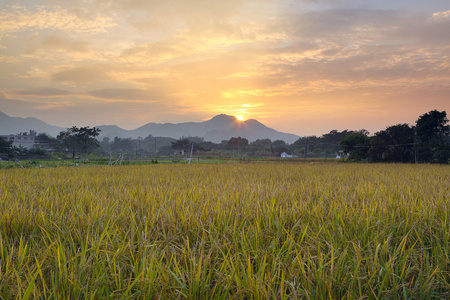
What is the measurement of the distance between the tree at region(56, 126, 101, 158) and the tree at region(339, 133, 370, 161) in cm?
4289

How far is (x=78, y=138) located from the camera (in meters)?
50.7

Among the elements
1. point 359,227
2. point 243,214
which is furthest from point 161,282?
point 359,227

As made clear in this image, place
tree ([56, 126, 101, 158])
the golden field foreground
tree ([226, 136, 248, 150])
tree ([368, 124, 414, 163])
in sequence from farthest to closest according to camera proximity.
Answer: tree ([226, 136, 248, 150]) < tree ([56, 126, 101, 158]) < tree ([368, 124, 414, 163]) < the golden field foreground

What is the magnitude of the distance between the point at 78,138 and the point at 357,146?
4562cm

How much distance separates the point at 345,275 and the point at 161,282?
1090 millimetres

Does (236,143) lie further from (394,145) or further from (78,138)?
(394,145)

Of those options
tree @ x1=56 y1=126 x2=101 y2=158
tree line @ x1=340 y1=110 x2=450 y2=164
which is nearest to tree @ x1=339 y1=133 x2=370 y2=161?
tree line @ x1=340 y1=110 x2=450 y2=164

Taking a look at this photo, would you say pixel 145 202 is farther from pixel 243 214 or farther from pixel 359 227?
pixel 359 227

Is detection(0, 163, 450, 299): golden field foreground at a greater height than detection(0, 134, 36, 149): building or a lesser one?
lesser

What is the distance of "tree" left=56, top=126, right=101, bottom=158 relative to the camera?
1957 inches

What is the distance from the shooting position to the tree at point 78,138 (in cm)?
4972

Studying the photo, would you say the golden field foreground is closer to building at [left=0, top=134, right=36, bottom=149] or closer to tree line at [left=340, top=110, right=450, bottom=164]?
tree line at [left=340, top=110, right=450, bottom=164]

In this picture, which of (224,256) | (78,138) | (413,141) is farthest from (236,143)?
(224,256)

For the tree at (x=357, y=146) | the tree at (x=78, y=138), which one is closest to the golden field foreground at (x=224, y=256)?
the tree at (x=357, y=146)
